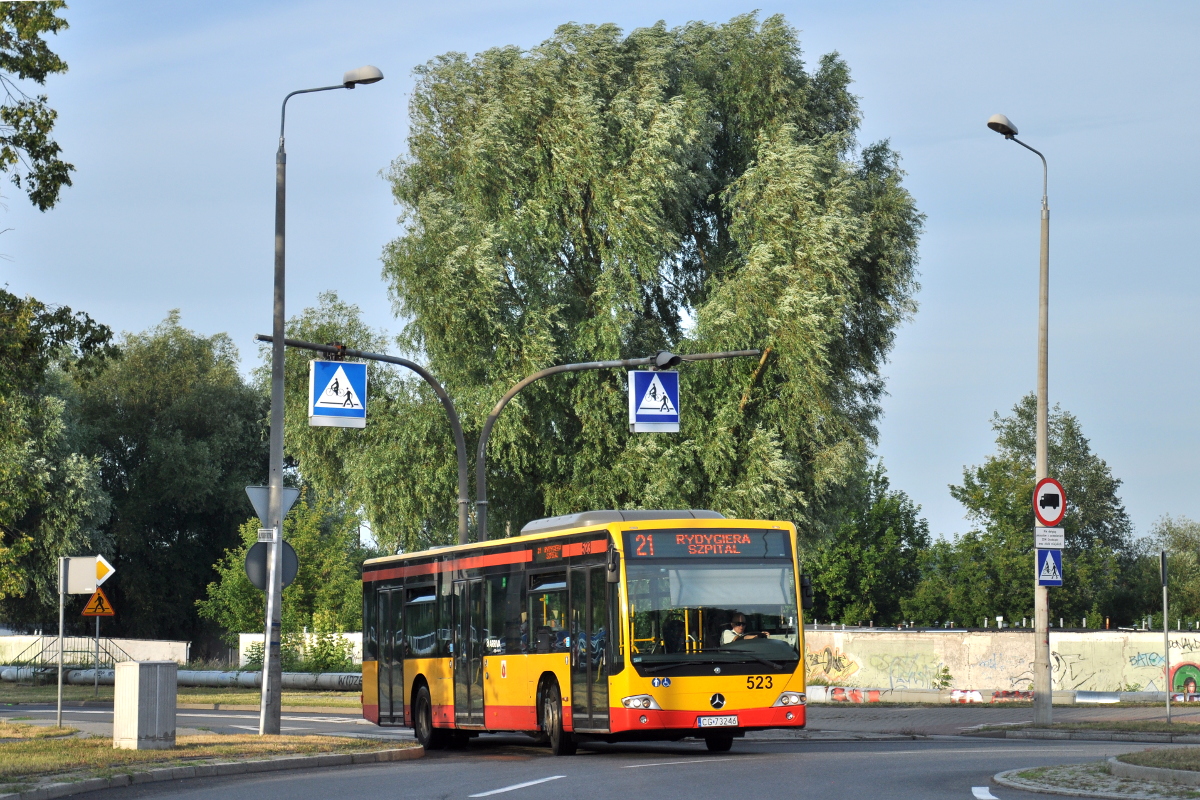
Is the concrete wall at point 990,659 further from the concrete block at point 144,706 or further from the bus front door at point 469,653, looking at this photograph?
the concrete block at point 144,706

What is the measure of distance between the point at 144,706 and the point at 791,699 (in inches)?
301

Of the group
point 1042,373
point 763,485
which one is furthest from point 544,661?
point 763,485

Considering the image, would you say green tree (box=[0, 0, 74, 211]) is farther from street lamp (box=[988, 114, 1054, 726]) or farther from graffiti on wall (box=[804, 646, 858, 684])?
graffiti on wall (box=[804, 646, 858, 684])

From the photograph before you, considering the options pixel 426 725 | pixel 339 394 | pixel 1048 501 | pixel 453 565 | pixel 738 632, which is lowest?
pixel 426 725

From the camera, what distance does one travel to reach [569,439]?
3444cm

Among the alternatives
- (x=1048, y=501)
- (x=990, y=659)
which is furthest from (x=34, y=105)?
(x=990, y=659)

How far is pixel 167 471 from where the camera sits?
61219 mm

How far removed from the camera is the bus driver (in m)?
18.0

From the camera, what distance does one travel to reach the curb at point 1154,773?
12180 millimetres

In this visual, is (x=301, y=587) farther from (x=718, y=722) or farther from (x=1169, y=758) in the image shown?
(x=1169, y=758)

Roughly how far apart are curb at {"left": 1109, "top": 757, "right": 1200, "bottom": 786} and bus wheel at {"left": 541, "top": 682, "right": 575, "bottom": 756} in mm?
7363

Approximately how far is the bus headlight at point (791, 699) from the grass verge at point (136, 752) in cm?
513

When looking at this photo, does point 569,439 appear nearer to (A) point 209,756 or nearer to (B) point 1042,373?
(B) point 1042,373

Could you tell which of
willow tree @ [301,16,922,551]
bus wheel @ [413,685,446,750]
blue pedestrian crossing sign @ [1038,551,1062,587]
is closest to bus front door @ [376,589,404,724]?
bus wheel @ [413,685,446,750]
